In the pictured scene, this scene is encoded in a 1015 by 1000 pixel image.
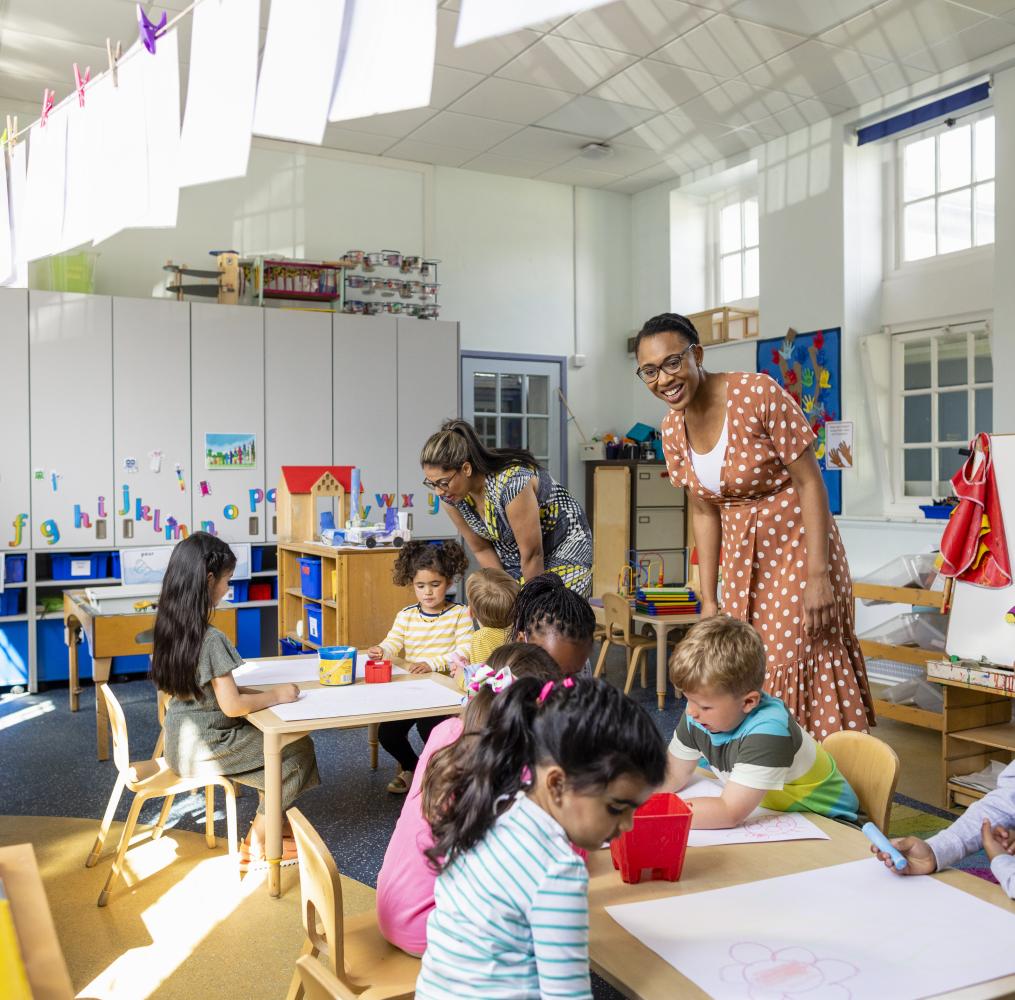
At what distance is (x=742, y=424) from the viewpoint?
2.15 meters

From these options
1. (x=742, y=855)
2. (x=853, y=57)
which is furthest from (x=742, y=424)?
(x=853, y=57)

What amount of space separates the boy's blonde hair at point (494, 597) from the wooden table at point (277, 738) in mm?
331

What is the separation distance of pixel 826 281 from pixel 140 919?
5.43 metres

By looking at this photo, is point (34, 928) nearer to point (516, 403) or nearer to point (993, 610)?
point (993, 610)

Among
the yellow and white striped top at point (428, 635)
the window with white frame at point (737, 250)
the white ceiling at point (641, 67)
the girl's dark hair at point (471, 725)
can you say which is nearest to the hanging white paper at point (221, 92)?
the girl's dark hair at point (471, 725)

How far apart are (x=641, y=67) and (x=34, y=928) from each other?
561cm

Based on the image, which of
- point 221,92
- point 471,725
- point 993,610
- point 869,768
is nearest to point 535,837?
point 471,725

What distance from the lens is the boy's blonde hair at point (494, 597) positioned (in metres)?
2.91

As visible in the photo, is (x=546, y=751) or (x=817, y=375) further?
(x=817, y=375)

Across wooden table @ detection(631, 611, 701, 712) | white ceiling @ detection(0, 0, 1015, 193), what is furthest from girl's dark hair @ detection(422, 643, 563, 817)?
white ceiling @ detection(0, 0, 1015, 193)

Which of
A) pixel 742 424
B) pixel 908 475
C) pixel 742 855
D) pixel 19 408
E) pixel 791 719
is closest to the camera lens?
pixel 742 855

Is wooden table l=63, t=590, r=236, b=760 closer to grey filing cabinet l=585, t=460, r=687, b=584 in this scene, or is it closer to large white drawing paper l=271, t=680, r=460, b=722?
large white drawing paper l=271, t=680, r=460, b=722

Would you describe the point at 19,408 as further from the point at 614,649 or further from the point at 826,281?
the point at 826,281

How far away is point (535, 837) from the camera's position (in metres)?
1.11
